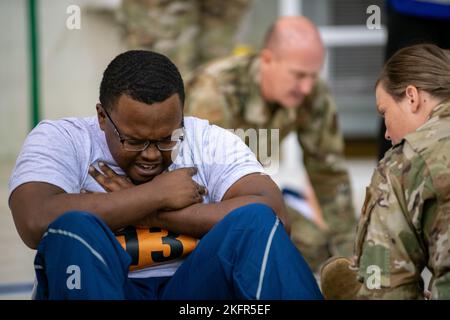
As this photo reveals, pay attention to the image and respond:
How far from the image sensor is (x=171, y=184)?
2887 mm

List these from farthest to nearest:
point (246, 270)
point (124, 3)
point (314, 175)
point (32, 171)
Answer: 1. point (124, 3)
2. point (314, 175)
3. point (32, 171)
4. point (246, 270)

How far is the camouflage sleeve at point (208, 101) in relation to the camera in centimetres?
445

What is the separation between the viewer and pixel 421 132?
8.21 ft

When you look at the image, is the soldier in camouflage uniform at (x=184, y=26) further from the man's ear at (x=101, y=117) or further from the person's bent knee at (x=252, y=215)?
the person's bent knee at (x=252, y=215)

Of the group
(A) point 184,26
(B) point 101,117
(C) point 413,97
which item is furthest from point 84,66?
(C) point 413,97

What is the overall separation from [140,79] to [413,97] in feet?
2.59

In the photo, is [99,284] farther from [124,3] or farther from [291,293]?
[124,3]

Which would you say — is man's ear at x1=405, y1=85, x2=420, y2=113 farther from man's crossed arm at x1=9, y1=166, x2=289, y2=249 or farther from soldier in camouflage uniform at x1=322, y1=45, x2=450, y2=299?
man's crossed arm at x1=9, y1=166, x2=289, y2=249

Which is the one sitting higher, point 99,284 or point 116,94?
point 116,94

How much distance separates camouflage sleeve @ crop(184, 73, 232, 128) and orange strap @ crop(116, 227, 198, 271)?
1487 mm
